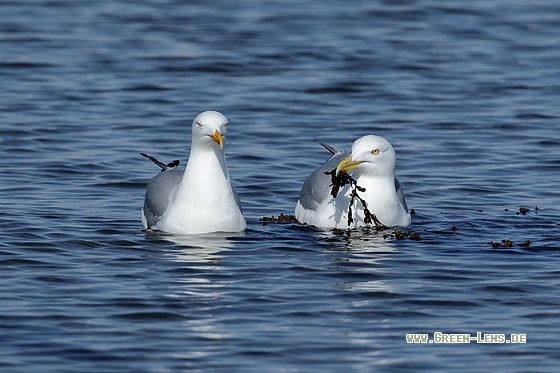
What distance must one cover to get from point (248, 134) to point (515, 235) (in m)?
6.34

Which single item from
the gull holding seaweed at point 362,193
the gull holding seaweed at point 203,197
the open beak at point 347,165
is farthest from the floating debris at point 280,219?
the open beak at point 347,165

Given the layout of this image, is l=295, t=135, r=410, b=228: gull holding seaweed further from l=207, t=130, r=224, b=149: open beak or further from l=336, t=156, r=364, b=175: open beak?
l=207, t=130, r=224, b=149: open beak

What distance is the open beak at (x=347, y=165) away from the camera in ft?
40.0

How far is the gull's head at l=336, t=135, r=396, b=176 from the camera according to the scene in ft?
40.6

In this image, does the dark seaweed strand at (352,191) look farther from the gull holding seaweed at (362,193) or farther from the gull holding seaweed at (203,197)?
the gull holding seaweed at (203,197)

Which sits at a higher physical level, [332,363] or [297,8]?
[297,8]

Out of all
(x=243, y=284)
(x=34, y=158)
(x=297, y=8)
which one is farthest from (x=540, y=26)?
(x=243, y=284)

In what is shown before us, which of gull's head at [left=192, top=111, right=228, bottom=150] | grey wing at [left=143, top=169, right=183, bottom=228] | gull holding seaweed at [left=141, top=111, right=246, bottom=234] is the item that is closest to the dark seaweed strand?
gull holding seaweed at [left=141, top=111, right=246, bottom=234]

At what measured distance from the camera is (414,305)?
980cm

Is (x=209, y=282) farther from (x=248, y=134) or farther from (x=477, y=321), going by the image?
(x=248, y=134)

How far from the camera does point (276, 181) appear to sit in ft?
49.6

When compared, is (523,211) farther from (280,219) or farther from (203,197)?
(203,197)

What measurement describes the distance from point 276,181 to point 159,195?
2.95 meters

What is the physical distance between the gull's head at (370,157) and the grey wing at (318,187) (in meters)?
0.44
